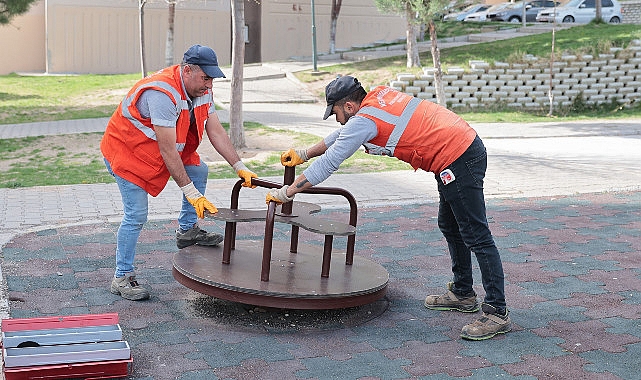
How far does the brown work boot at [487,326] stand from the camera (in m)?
4.50

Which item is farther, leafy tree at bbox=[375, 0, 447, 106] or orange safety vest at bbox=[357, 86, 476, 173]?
leafy tree at bbox=[375, 0, 447, 106]

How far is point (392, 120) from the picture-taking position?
4406 mm

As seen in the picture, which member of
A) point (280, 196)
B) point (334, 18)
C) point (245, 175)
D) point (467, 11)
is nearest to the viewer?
point (280, 196)

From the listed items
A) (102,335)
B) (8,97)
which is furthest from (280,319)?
(8,97)

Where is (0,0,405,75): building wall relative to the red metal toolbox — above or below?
above

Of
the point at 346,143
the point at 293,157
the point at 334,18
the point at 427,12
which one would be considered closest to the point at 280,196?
the point at 293,157

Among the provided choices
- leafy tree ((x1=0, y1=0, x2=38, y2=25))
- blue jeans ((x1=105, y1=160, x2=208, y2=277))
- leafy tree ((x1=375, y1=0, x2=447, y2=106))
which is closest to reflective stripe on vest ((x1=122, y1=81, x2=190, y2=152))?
blue jeans ((x1=105, y1=160, x2=208, y2=277))

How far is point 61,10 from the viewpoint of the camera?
82.8 feet

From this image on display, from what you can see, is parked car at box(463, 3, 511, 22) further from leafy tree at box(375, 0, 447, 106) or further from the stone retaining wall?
leafy tree at box(375, 0, 447, 106)

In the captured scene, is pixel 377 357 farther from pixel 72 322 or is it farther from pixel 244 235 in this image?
pixel 244 235

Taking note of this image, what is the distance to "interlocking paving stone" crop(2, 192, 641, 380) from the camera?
4.12 m

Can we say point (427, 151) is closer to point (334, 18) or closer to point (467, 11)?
point (334, 18)

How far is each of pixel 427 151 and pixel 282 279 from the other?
1138 millimetres

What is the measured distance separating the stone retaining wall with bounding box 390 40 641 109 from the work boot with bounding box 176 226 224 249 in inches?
451
